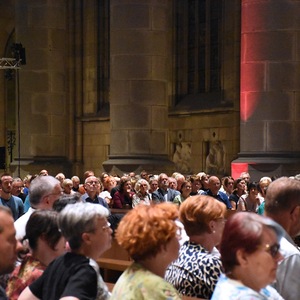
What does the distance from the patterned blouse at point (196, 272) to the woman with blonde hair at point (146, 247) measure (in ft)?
3.52

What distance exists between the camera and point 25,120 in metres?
26.9

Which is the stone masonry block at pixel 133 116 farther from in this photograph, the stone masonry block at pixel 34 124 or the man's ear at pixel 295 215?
the man's ear at pixel 295 215

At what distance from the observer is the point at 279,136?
19.6 m

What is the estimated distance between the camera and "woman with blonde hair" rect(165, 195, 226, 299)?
5.46m

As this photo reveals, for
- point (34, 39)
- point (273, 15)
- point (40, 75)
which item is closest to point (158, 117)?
point (273, 15)

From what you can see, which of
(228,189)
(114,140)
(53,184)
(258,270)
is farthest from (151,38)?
(258,270)

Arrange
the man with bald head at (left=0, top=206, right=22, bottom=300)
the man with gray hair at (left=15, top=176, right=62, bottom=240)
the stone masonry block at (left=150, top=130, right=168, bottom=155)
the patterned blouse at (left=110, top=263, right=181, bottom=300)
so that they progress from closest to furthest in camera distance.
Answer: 1. the patterned blouse at (left=110, top=263, right=181, bottom=300)
2. the man with bald head at (left=0, top=206, right=22, bottom=300)
3. the man with gray hair at (left=15, top=176, right=62, bottom=240)
4. the stone masonry block at (left=150, top=130, right=168, bottom=155)

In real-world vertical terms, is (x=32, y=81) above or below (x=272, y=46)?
below

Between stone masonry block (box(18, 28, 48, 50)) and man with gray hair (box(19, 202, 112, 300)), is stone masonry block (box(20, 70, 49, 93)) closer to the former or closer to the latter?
stone masonry block (box(18, 28, 48, 50))

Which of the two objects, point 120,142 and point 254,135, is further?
point 120,142

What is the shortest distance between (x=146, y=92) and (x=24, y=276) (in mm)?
16861

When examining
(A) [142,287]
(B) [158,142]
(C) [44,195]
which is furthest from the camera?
(B) [158,142]

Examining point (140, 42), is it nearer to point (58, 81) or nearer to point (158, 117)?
point (158, 117)

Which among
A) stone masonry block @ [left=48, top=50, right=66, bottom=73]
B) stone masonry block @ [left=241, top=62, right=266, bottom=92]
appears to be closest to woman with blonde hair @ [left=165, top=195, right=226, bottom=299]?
stone masonry block @ [left=241, top=62, right=266, bottom=92]
